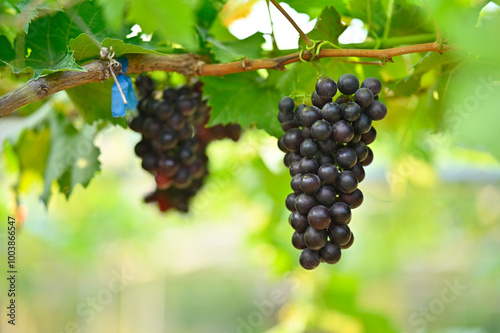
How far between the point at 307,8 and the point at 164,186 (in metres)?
0.46

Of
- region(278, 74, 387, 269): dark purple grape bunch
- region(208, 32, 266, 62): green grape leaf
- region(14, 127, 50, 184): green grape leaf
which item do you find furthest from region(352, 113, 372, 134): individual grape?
region(14, 127, 50, 184): green grape leaf

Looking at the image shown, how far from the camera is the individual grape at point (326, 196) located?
0.61 meters

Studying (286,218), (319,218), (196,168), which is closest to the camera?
(319,218)

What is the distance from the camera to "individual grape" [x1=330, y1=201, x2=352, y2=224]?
1.97 feet

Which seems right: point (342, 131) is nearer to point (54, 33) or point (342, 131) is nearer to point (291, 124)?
point (291, 124)

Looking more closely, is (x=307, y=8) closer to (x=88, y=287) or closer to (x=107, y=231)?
(x=107, y=231)

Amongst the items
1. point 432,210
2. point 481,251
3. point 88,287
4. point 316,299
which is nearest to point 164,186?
point 316,299

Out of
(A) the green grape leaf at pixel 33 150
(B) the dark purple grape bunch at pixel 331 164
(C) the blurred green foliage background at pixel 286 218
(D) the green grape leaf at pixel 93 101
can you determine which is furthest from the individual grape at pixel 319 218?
(A) the green grape leaf at pixel 33 150

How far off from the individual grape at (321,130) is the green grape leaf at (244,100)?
→ 0.19 meters

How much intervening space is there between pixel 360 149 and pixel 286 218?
99 cm

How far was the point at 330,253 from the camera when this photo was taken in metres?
0.60

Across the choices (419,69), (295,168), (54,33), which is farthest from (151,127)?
(419,69)

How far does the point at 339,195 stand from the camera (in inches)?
25.0

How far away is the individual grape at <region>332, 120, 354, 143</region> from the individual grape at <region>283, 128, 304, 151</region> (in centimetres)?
6
